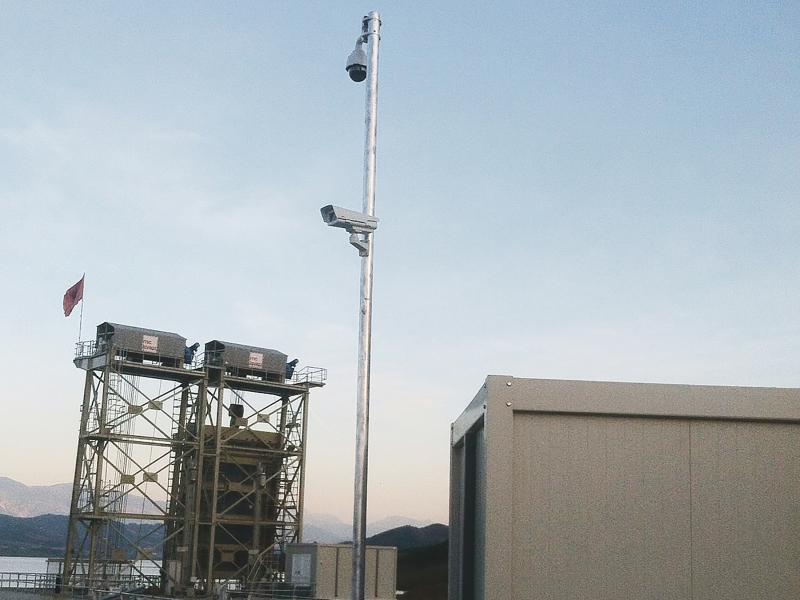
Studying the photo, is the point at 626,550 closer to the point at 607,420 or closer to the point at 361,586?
the point at 607,420

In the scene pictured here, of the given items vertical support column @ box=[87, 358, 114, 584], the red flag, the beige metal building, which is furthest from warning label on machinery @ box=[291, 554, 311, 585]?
the beige metal building

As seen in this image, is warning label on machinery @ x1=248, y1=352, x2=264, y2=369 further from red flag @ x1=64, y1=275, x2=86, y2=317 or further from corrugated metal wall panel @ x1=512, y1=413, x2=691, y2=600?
corrugated metal wall panel @ x1=512, y1=413, x2=691, y2=600

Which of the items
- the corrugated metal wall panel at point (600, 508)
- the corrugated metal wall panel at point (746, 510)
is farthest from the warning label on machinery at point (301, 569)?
the corrugated metal wall panel at point (746, 510)

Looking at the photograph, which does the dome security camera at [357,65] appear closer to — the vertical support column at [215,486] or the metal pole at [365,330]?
the metal pole at [365,330]

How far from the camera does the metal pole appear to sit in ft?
42.9

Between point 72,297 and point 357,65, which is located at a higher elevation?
point 72,297

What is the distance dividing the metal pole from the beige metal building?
103 inches

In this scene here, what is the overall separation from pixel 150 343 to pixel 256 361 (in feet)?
31.7

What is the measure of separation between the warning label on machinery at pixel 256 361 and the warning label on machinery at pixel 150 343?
338 inches

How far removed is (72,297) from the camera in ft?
238

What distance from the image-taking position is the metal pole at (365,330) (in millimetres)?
13070

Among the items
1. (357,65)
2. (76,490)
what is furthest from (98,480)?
(357,65)

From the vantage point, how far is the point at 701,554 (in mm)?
10695

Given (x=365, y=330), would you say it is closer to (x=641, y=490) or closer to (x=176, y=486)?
(x=641, y=490)
